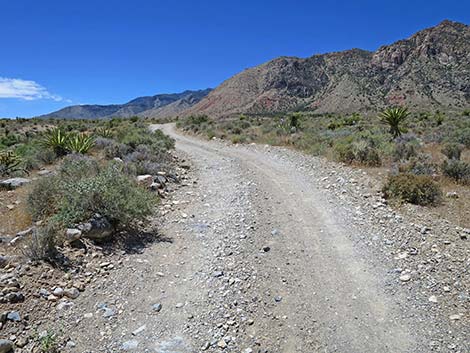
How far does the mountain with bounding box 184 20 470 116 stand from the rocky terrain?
6876cm

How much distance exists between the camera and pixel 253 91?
125188 mm

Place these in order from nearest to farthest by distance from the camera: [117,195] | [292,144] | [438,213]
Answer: [117,195]
[438,213]
[292,144]

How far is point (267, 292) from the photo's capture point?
4590mm

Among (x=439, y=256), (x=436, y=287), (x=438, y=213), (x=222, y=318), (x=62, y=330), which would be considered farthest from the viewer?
(x=438, y=213)

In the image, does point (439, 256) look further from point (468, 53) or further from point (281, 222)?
point (468, 53)

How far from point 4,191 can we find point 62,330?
5.34 metres

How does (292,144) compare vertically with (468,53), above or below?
below

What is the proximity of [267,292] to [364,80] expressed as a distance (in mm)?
103351

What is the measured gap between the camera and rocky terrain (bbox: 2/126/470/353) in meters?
3.78

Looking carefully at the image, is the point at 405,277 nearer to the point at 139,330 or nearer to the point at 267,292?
the point at 267,292

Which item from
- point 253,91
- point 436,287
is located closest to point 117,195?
point 436,287

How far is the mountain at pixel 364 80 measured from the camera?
78.4m

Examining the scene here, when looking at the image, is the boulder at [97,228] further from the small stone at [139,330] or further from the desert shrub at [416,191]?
the desert shrub at [416,191]

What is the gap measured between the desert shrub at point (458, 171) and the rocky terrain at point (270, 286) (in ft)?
8.96
